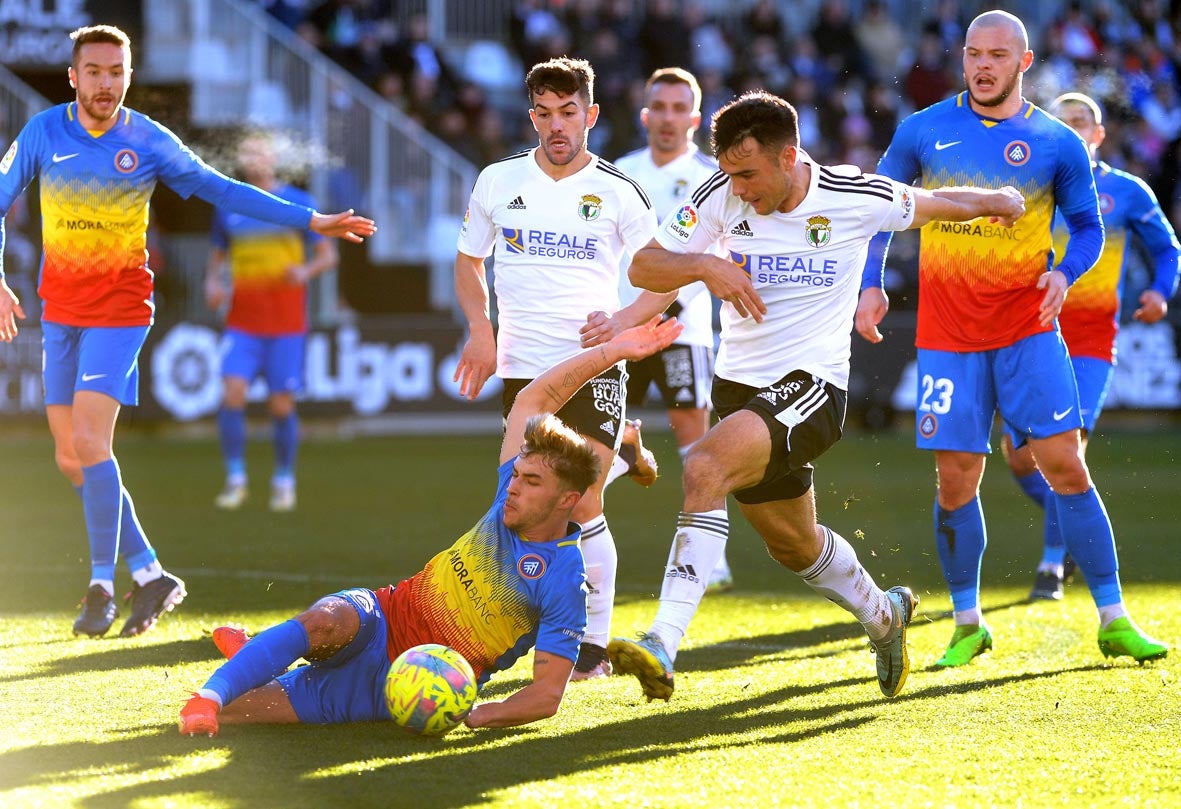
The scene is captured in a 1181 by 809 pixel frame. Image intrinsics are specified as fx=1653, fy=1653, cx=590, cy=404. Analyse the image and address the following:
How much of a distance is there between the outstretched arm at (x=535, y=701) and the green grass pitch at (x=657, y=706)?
0.30 ft

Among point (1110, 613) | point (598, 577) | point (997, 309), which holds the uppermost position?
point (997, 309)

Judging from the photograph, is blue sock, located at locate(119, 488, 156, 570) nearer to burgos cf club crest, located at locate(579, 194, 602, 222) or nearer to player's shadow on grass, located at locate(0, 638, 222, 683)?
player's shadow on grass, located at locate(0, 638, 222, 683)

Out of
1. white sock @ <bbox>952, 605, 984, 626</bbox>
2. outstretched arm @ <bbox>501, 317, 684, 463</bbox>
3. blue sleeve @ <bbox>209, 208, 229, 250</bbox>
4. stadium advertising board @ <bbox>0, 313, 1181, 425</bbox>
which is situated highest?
blue sleeve @ <bbox>209, 208, 229, 250</bbox>

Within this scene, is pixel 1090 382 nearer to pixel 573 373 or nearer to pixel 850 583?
pixel 850 583

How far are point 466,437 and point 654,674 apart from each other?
→ 13186 mm

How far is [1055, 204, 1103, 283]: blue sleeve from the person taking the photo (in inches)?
247

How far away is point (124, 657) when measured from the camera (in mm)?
6078

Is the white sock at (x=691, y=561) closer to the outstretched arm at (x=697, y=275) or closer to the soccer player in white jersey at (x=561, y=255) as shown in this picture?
the outstretched arm at (x=697, y=275)

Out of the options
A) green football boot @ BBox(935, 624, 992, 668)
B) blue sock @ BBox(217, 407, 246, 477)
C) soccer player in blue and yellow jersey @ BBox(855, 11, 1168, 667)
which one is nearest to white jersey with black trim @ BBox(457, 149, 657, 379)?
soccer player in blue and yellow jersey @ BBox(855, 11, 1168, 667)

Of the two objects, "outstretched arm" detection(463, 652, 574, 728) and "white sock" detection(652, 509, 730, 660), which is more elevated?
"white sock" detection(652, 509, 730, 660)

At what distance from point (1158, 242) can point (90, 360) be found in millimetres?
4823

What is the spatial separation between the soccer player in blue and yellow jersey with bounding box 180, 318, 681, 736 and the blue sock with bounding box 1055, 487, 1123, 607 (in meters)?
2.37

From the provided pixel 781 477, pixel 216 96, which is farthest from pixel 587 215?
pixel 216 96

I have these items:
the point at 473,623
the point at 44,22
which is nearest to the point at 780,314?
the point at 473,623
